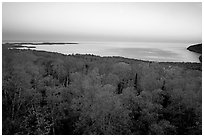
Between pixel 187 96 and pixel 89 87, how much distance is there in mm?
2970

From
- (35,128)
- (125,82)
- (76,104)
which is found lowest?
(35,128)

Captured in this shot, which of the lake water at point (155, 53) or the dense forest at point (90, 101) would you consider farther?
the lake water at point (155, 53)

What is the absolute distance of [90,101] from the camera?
5.63 metres

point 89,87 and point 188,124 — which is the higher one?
point 89,87

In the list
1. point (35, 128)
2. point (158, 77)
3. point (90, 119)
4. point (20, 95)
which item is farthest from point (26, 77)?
point (158, 77)

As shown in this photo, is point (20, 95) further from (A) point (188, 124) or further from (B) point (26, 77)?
(A) point (188, 124)

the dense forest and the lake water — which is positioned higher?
the lake water

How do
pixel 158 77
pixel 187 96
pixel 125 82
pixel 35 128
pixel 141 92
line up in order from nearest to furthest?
pixel 35 128 → pixel 187 96 → pixel 141 92 → pixel 125 82 → pixel 158 77

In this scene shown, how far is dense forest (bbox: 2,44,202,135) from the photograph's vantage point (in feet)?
17.4

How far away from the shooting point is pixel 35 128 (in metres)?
5.36

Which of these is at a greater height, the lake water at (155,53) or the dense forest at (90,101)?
the lake water at (155,53)

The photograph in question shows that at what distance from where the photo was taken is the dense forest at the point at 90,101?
5.32m

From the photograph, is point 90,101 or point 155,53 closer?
point 90,101

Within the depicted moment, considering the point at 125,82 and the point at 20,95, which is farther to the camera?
the point at 125,82
